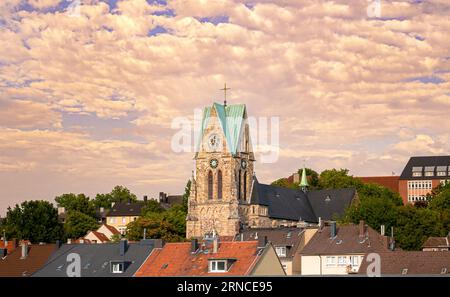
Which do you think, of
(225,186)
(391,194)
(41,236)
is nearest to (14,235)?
(41,236)

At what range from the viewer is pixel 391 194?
149m

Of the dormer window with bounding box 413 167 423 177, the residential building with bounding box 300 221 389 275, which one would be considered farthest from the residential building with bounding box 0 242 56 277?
the dormer window with bounding box 413 167 423 177

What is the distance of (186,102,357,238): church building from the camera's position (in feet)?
452

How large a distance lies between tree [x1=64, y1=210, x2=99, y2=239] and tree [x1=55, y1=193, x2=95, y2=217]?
30.7ft

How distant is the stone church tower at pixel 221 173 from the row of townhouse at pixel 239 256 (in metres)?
37.4

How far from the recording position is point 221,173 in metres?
144

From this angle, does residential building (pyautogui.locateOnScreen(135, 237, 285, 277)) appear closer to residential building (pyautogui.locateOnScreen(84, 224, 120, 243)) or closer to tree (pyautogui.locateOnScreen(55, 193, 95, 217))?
residential building (pyautogui.locateOnScreen(84, 224, 120, 243))

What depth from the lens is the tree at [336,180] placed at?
167750 millimetres

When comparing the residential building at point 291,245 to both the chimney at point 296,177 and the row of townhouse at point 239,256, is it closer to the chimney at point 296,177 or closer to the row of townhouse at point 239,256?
the row of townhouse at point 239,256

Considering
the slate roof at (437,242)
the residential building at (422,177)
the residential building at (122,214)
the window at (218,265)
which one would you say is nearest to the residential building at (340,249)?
the slate roof at (437,242)

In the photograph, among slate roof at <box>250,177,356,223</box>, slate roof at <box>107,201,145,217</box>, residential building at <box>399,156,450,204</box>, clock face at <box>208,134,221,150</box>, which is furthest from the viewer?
residential building at <box>399,156,450,204</box>

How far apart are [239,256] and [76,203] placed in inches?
4090
